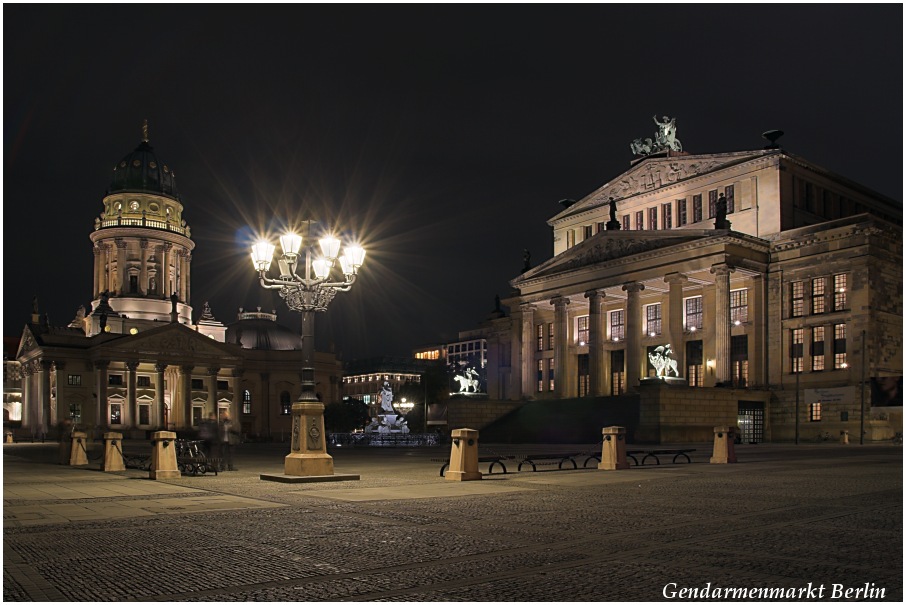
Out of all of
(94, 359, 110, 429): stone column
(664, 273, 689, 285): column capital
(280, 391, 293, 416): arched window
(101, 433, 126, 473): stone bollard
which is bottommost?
(280, 391, 293, 416): arched window

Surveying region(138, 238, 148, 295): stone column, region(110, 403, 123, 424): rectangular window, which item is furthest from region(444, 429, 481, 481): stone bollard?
region(138, 238, 148, 295): stone column

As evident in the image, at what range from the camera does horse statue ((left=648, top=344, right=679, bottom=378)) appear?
200ft

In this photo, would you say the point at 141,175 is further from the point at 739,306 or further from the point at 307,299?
the point at 307,299

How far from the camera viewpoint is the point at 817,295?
63.6 meters

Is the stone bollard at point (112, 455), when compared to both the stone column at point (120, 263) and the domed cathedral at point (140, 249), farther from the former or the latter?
the stone column at point (120, 263)

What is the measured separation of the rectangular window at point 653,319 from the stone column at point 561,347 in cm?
695

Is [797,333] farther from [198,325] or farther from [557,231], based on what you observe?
[198,325]

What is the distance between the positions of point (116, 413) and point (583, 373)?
223 feet

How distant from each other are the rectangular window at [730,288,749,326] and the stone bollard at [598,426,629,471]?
4322 centimetres

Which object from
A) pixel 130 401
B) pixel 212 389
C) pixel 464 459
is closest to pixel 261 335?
pixel 212 389

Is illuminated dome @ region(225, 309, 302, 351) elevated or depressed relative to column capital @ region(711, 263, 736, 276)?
depressed

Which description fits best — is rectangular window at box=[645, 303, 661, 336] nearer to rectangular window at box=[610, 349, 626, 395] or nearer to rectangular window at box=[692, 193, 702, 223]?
rectangular window at box=[610, 349, 626, 395]

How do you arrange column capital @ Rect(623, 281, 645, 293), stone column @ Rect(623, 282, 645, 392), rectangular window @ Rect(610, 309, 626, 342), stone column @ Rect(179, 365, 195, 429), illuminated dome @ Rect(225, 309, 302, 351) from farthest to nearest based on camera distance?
illuminated dome @ Rect(225, 309, 302, 351), stone column @ Rect(179, 365, 195, 429), rectangular window @ Rect(610, 309, 626, 342), column capital @ Rect(623, 281, 645, 293), stone column @ Rect(623, 282, 645, 392)

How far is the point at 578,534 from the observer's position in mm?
12812
